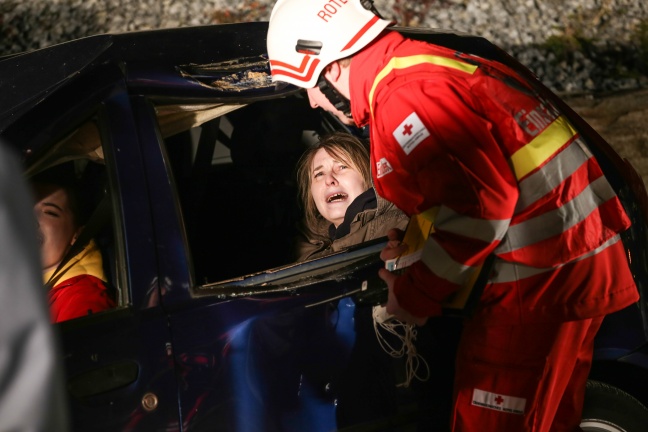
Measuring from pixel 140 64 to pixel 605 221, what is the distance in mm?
1314

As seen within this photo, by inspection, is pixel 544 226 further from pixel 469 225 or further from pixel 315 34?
pixel 315 34

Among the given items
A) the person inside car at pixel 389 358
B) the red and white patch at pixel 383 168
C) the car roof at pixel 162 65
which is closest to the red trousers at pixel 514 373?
the person inside car at pixel 389 358

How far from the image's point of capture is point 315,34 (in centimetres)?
239

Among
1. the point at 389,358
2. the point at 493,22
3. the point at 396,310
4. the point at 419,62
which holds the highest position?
the point at 493,22

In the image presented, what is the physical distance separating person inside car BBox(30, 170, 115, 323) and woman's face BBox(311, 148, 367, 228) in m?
0.89

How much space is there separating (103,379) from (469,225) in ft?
3.09

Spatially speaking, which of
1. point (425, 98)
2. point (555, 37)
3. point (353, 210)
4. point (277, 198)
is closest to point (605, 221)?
point (425, 98)

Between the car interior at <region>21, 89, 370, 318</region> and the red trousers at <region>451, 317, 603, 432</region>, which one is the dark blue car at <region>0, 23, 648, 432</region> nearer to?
the red trousers at <region>451, 317, 603, 432</region>

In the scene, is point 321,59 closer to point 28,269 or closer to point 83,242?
point 83,242

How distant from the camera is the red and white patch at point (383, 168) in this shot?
227 centimetres

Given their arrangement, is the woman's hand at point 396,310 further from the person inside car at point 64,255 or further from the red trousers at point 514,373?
the person inside car at point 64,255

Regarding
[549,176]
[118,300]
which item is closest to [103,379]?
[118,300]

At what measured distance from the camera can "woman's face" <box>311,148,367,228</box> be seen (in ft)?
10.6

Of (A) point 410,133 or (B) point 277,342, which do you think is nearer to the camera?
(A) point 410,133
